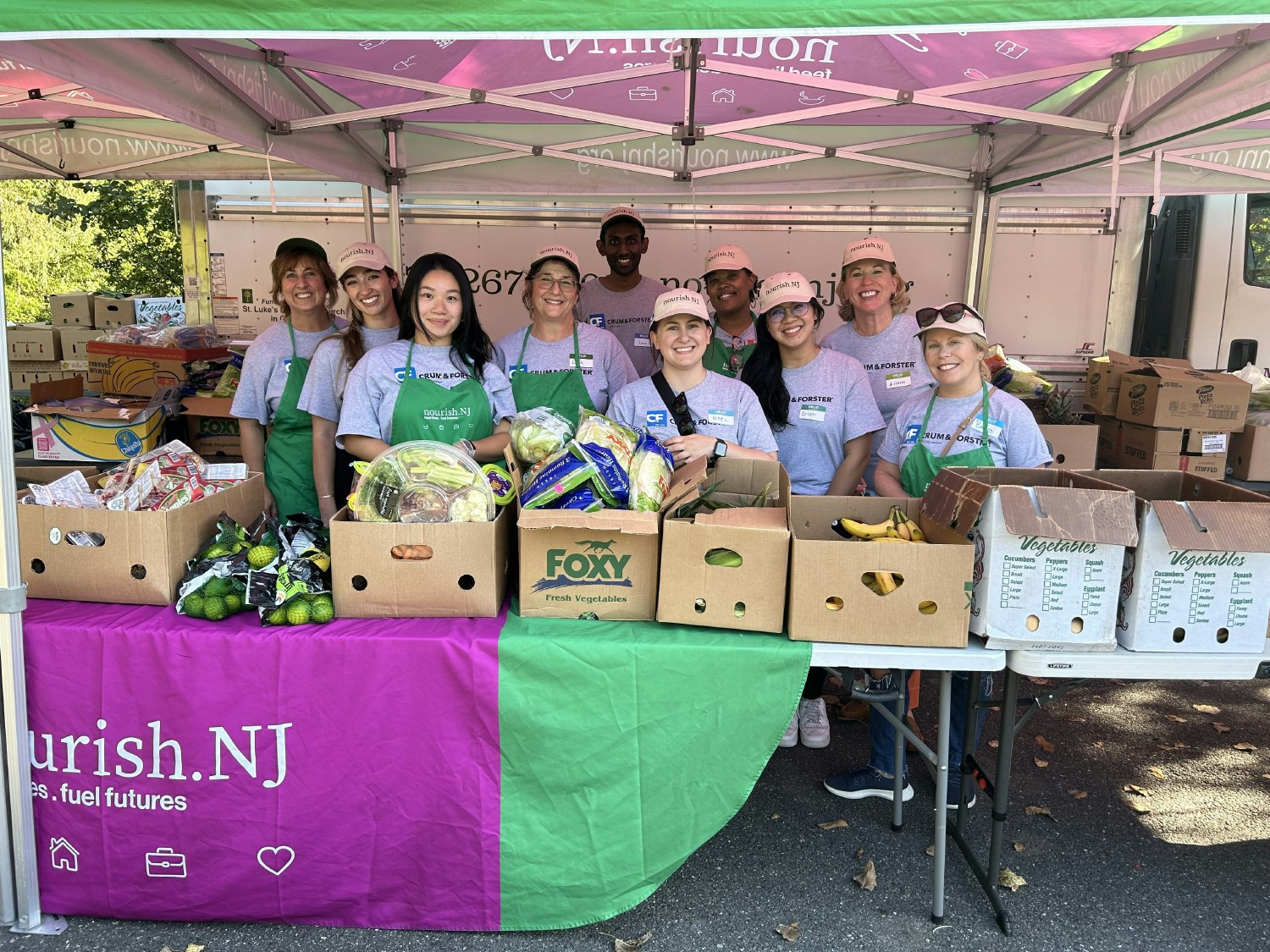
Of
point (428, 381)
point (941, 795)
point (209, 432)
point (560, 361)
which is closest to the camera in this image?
point (941, 795)

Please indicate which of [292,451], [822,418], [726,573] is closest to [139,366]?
[292,451]

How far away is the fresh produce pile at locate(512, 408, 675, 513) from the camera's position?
2264 millimetres

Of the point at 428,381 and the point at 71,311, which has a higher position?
the point at 71,311

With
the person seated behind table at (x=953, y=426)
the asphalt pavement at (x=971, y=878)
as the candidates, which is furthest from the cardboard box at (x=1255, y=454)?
the person seated behind table at (x=953, y=426)

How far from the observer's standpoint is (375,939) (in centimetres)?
245

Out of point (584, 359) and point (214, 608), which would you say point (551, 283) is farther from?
point (214, 608)

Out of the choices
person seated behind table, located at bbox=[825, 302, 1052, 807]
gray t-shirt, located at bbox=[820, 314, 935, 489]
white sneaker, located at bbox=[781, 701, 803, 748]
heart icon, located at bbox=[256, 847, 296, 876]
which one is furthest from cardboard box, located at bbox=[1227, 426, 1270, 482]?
heart icon, located at bbox=[256, 847, 296, 876]

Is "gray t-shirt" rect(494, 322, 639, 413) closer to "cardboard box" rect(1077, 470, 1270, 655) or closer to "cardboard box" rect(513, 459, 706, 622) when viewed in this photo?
"cardboard box" rect(513, 459, 706, 622)

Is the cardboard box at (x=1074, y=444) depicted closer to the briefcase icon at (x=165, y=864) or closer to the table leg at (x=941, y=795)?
the table leg at (x=941, y=795)

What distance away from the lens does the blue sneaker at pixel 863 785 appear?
3.27 meters

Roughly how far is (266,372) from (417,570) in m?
1.74

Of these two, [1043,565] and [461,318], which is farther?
[461,318]

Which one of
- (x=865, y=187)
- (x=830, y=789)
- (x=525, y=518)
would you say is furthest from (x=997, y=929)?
(x=865, y=187)

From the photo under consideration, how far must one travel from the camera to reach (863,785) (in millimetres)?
3297
